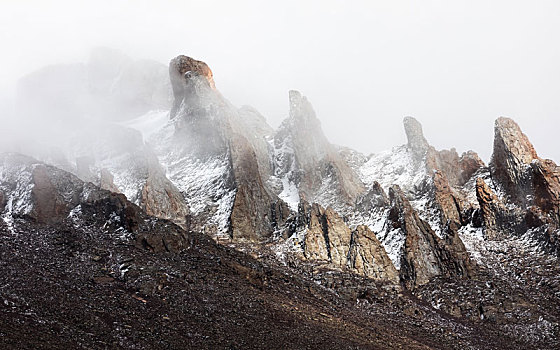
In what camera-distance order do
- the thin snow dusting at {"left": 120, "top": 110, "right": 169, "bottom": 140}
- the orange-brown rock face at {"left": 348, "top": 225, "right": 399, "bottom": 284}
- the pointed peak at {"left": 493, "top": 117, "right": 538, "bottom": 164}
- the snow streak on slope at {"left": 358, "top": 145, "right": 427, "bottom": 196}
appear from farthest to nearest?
the thin snow dusting at {"left": 120, "top": 110, "right": 169, "bottom": 140}
the snow streak on slope at {"left": 358, "top": 145, "right": 427, "bottom": 196}
the pointed peak at {"left": 493, "top": 117, "right": 538, "bottom": 164}
the orange-brown rock face at {"left": 348, "top": 225, "right": 399, "bottom": 284}

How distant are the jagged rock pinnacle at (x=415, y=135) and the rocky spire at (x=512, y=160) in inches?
742

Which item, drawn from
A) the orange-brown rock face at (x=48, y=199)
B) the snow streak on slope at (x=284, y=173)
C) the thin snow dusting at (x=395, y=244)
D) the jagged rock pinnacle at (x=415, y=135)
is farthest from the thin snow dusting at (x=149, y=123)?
the thin snow dusting at (x=395, y=244)

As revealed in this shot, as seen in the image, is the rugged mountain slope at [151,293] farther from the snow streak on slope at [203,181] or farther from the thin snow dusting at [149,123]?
the thin snow dusting at [149,123]

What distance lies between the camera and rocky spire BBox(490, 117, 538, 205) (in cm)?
9241

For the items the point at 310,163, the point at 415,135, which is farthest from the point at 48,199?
the point at 415,135

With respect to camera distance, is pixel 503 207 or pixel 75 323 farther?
pixel 503 207

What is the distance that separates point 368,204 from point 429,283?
25.2 meters

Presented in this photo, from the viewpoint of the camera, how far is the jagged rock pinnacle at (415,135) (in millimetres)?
116812

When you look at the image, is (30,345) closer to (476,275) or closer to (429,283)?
(429,283)

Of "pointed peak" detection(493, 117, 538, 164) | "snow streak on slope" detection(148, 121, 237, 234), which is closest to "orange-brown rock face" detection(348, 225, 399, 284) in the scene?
"snow streak on slope" detection(148, 121, 237, 234)

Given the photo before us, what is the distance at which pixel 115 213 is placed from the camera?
6962 cm

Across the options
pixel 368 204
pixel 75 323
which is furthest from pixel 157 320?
pixel 368 204

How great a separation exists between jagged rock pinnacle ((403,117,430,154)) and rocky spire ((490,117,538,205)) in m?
18.8

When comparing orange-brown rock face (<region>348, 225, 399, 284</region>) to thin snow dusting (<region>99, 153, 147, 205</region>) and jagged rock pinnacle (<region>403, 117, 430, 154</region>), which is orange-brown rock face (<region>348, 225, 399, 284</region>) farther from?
thin snow dusting (<region>99, 153, 147, 205</region>)
